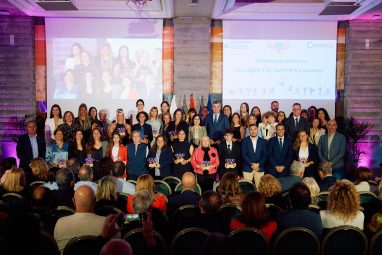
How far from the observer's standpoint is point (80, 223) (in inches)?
136

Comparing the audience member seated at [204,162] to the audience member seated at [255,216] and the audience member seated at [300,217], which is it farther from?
the audience member seated at [255,216]

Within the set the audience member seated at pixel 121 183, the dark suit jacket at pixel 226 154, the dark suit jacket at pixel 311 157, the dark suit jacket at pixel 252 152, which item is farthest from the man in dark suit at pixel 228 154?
the audience member seated at pixel 121 183

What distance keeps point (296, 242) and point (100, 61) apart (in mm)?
8456

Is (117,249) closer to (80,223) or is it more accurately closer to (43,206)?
(80,223)

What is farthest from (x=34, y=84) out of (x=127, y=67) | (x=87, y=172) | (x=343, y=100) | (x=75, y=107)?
(x=343, y=100)

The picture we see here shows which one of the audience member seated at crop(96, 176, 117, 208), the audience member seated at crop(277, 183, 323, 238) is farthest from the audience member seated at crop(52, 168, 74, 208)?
the audience member seated at crop(277, 183, 323, 238)

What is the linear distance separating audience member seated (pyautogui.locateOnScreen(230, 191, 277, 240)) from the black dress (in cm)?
398

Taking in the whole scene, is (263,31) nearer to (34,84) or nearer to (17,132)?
(34,84)

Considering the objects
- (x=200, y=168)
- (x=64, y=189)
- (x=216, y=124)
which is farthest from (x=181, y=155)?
(x=64, y=189)

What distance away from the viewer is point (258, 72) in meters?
11.0

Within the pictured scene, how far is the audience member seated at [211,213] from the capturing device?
370 centimetres

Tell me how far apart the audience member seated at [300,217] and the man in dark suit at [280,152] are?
3.69m

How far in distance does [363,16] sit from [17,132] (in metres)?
9.10

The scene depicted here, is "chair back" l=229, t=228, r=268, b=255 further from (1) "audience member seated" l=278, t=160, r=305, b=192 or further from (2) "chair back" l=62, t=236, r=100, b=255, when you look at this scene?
(1) "audience member seated" l=278, t=160, r=305, b=192
